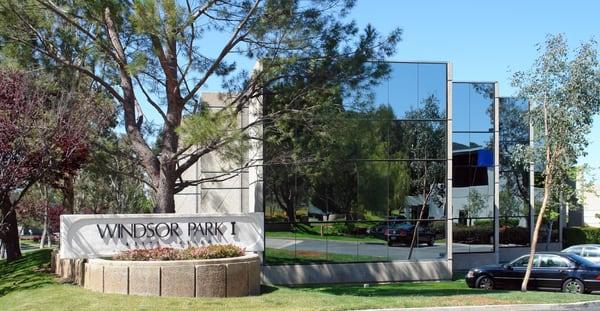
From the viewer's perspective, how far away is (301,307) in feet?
45.3

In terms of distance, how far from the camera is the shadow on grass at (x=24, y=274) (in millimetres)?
16547

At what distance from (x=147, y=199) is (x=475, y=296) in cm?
2593

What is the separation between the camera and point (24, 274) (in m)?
18.5

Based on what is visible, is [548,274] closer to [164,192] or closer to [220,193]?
[164,192]

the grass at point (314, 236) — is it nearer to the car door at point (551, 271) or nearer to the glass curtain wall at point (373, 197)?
the glass curtain wall at point (373, 197)

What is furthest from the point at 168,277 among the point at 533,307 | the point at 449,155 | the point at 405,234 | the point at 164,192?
the point at 449,155

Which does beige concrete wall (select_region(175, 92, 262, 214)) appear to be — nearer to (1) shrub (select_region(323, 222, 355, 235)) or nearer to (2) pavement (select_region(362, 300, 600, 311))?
(1) shrub (select_region(323, 222, 355, 235))

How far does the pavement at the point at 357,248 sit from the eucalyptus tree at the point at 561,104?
6767 millimetres

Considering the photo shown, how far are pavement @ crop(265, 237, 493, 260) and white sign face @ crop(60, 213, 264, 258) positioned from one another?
745cm

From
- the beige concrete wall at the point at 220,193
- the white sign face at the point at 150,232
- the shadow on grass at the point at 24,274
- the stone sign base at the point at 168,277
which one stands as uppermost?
the beige concrete wall at the point at 220,193

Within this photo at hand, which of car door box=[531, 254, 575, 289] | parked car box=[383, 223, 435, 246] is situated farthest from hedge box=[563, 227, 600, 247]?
car door box=[531, 254, 575, 289]

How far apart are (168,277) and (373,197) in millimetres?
13036

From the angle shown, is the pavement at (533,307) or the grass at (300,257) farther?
the grass at (300,257)

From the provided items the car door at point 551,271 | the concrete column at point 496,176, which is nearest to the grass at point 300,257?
the car door at point 551,271
